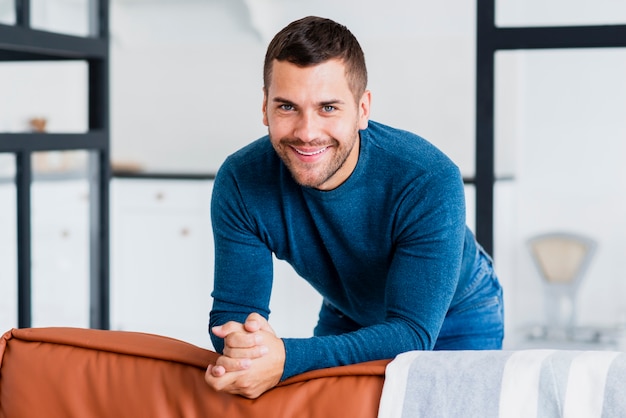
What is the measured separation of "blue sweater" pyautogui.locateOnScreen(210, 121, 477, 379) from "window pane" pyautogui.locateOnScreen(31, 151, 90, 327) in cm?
137

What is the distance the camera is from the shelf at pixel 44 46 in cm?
230

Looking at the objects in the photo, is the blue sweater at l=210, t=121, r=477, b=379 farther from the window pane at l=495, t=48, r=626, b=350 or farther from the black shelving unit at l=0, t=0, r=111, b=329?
the window pane at l=495, t=48, r=626, b=350

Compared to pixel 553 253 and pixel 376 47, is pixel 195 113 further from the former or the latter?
pixel 553 253

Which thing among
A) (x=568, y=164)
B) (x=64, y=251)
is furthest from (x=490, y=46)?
(x=568, y=164)

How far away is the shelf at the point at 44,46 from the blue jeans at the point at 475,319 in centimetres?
129

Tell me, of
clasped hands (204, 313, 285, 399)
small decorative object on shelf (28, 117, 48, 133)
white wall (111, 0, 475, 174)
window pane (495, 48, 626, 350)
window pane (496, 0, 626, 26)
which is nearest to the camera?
clasped hands (204, 313, 285, 399)

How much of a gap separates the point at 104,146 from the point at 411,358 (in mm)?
1809

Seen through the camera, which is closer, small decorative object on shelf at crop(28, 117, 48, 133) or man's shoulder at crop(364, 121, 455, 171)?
man's shoulder at crop(364, 121, 455, 171)

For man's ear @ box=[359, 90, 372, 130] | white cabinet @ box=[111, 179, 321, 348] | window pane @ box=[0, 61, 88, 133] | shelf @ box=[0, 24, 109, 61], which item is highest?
shelf @ box=[0, 24, 109, 61]

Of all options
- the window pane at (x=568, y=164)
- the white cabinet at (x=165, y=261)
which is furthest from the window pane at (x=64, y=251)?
the window pane at (x=568, y=164)

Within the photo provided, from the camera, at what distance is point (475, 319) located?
1807 millimetres

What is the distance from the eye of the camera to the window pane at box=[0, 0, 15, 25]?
2369mm

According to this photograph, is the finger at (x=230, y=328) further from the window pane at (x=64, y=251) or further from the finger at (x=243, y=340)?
the window pane at (x=64, y=251)

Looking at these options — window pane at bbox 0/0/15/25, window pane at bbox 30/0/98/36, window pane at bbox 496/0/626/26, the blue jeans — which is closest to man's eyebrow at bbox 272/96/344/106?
the blue jeans
